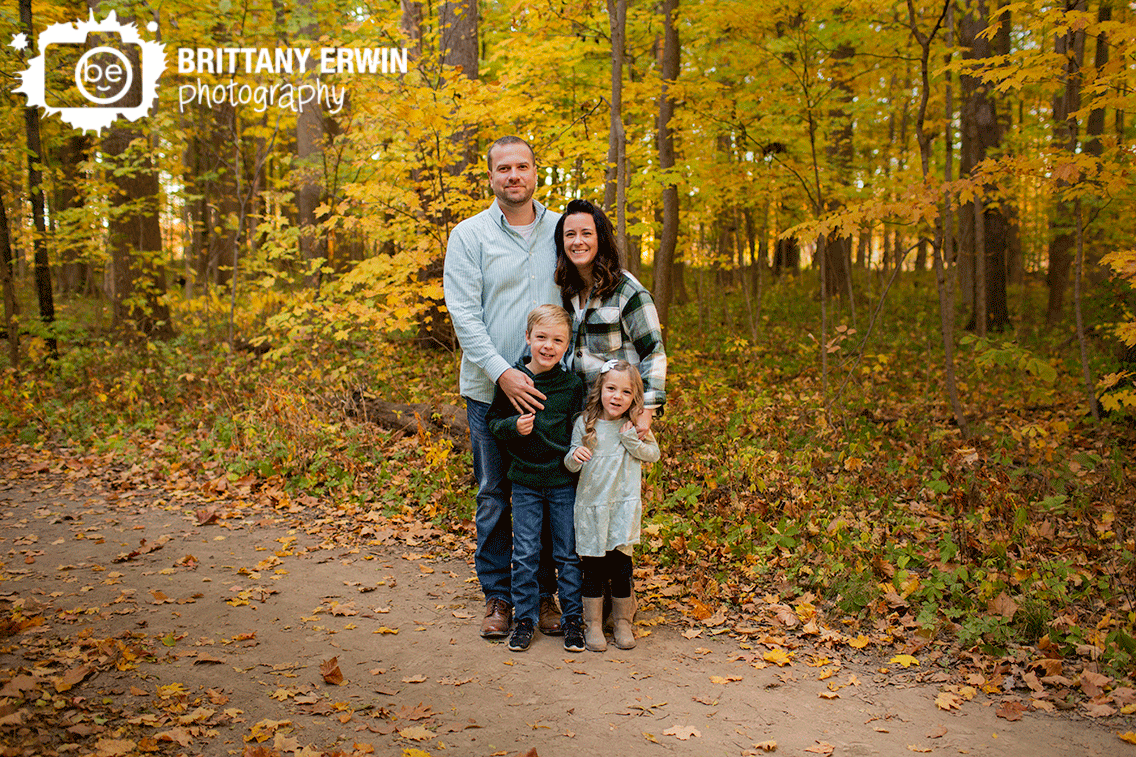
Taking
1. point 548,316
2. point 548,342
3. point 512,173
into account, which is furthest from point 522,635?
point 512,173

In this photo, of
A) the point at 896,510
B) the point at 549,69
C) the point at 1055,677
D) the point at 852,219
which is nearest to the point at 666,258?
the point at 549,69

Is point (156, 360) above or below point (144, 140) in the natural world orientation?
below

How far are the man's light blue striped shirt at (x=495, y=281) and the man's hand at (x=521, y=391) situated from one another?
17cm

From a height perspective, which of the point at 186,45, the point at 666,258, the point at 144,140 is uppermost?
the point at 186,45

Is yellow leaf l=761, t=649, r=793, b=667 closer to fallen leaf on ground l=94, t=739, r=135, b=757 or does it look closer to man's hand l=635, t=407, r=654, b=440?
man's hand l=635, t=407, r=654, b=440

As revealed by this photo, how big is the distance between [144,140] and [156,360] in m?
3.15

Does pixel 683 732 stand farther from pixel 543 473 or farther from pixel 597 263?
pixel 597 263

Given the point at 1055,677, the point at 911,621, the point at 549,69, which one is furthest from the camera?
the point at 549,69

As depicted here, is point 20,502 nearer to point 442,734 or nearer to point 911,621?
point 442,734

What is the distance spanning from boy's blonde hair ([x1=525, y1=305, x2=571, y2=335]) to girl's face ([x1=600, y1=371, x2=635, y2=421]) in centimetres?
32

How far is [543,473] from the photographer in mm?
3654

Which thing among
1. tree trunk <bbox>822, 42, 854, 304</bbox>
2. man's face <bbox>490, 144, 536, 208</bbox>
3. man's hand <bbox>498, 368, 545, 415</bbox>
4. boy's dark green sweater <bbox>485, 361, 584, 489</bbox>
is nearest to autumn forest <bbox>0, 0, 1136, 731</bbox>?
tree trunk <bbox>822, 42, 854, 304</bbox>

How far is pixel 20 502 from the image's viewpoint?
6133 millimetres

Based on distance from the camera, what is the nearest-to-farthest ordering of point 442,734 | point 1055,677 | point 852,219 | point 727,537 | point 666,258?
point 442,734 < point 1055,677 < point 727,537 < point 852,219 < point 666,258
